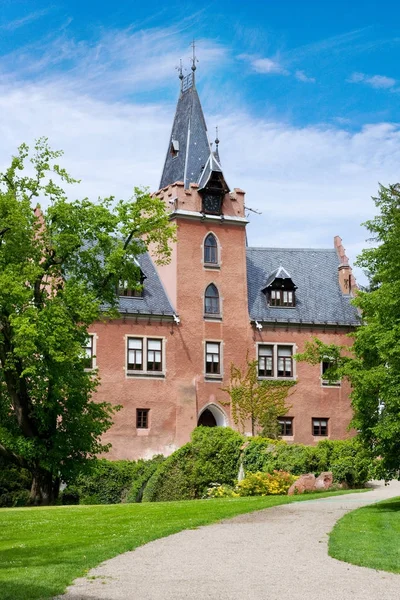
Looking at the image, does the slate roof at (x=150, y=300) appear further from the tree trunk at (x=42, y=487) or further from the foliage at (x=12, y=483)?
the tree trunk at (x=42, y=487)

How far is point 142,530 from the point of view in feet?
59.6

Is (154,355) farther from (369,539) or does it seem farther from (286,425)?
(369,539)

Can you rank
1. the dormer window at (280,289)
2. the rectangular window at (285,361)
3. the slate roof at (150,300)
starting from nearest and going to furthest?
the slate roof at (150,300) < the rectangular window at (285,361) < the dormer window at (280,289)

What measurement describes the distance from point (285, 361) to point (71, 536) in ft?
106

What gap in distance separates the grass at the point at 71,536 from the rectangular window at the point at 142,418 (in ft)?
61.5

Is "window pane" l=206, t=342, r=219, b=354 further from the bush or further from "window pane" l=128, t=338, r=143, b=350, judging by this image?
the bush

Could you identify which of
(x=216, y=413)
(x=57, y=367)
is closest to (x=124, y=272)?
(x=57, y=367)

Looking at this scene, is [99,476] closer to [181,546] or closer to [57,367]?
[57,367]

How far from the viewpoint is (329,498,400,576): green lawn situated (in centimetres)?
1390

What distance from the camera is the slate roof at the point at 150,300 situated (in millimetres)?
46781

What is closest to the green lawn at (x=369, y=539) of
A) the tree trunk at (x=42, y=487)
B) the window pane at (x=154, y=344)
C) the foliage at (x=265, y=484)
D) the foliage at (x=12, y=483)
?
the foliage at (x=265, y=484)

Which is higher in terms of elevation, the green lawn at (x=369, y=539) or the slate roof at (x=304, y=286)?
the slate roof at (x=304, y=286)

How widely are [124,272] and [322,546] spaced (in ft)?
65.1

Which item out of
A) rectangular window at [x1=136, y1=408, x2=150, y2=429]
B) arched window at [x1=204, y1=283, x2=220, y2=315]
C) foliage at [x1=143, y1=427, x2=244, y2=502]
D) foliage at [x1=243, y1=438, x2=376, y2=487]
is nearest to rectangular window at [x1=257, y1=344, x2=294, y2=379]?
arched window at [x1=204, y1=283, x2=220, y2=315]
